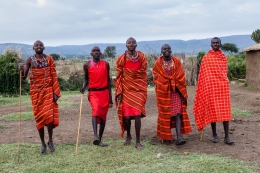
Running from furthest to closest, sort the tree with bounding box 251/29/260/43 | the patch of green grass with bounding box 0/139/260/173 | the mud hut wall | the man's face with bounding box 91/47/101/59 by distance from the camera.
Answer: the tree with bounding box 251/29/260/43, the mud hut wall, the man's face with bounding box 91/47/101/59, the patch of green grass with bounding box 0/139/260/173

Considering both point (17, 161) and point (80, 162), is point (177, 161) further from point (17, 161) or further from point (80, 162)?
point (17, 161)

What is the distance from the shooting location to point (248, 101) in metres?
12.1

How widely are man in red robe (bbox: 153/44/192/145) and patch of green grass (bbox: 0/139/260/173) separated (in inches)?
18.6

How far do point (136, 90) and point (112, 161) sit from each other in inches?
52.5

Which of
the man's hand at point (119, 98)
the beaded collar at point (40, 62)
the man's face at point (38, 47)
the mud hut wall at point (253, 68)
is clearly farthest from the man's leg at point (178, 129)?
the mud hut wall at point (253, 68)

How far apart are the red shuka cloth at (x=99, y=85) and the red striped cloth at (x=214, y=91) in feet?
5.66

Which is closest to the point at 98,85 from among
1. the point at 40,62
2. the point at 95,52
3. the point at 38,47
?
the point at 95,52

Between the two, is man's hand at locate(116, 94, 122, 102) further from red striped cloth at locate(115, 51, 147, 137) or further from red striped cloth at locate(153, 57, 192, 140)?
red striped cloth at locate(153, 57, 192, 140)

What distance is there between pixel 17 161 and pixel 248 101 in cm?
866

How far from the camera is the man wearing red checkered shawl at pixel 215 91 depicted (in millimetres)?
6359

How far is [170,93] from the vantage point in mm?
6371

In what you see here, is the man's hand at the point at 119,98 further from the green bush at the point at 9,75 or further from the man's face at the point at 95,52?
the green bush at the point at 9,75

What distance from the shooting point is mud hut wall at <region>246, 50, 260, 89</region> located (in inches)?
619

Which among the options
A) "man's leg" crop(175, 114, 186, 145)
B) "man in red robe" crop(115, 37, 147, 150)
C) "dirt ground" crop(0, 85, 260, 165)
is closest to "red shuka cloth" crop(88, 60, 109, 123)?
"man in red robe" crop(115, 37, 147, 150)
